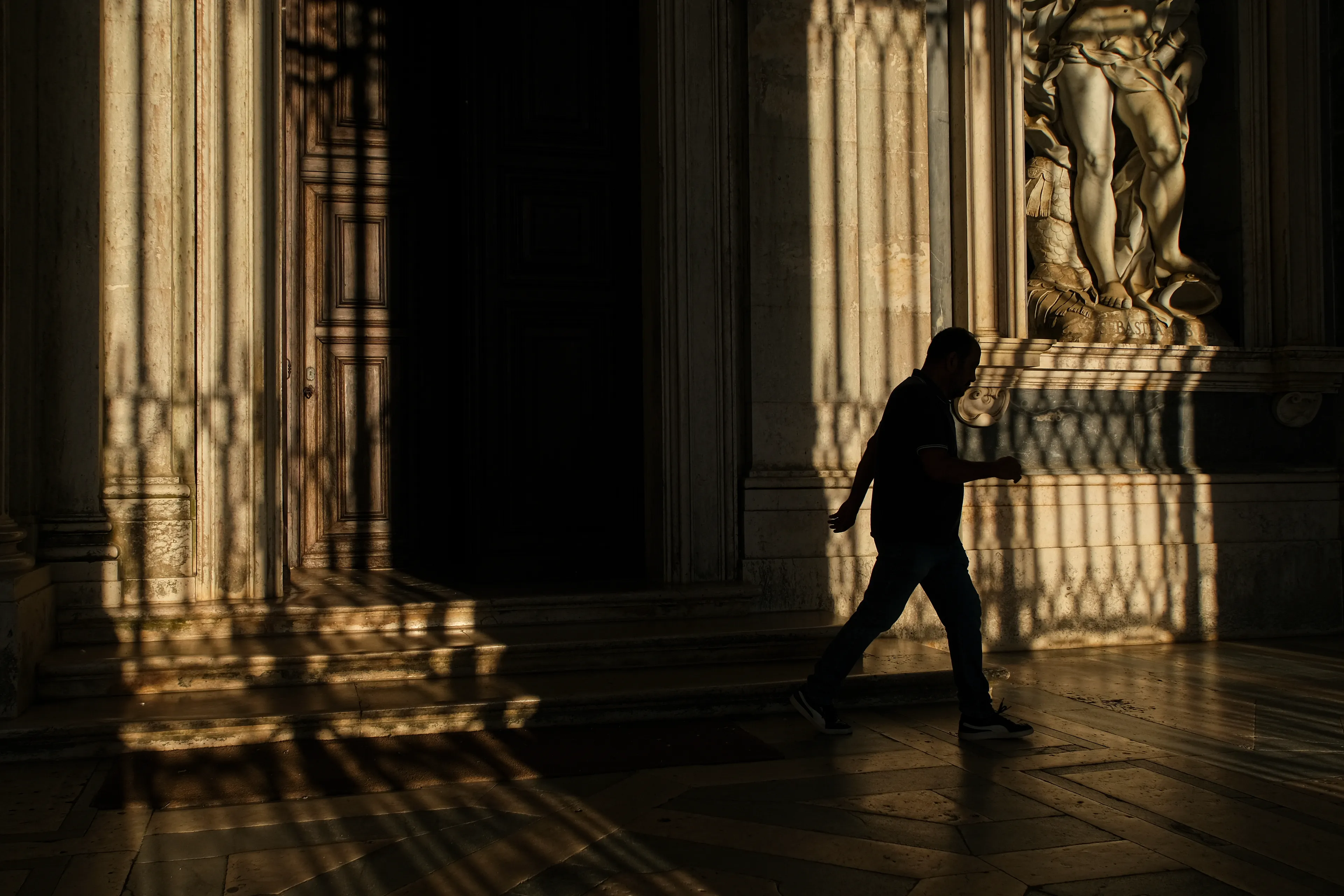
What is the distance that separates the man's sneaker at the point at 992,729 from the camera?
15.0 ft

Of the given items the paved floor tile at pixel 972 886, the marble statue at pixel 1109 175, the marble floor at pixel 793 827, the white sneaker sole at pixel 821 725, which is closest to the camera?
the paved floor tile at pixel 972 886

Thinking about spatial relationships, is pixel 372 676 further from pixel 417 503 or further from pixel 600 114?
pixel 600 114

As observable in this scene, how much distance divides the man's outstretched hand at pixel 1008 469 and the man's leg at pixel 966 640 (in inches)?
22.1

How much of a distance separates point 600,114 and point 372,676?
3796mm

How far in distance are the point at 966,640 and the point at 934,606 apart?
0.61ft

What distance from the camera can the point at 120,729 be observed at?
4371 mm

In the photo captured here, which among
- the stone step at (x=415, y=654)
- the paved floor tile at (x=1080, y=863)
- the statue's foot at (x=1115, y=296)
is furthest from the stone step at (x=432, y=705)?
the statue's foot at (x=1115, y=296)

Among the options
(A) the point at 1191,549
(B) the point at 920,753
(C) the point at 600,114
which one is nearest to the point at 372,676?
(B) the point at 920,753

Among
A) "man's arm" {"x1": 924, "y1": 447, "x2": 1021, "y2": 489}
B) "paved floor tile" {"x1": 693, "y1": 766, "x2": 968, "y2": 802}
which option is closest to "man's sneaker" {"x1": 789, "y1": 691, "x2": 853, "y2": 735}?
"paved floor tile" {"x1": 693, "y1": 766, "x2": 968, "y2": 802}

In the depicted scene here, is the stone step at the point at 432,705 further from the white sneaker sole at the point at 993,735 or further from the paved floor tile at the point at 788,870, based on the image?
the paved floor tile at the point at 788,870

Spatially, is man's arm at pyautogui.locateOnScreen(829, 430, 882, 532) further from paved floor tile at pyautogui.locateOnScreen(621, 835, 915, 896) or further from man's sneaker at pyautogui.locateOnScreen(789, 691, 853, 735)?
paved floor tile at pyautogui.locateOnScreen(621, 835, 915, 896)

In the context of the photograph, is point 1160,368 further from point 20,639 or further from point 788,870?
point 20,639

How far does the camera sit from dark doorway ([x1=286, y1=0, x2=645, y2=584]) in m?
6.98

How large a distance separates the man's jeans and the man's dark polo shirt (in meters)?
0.06
